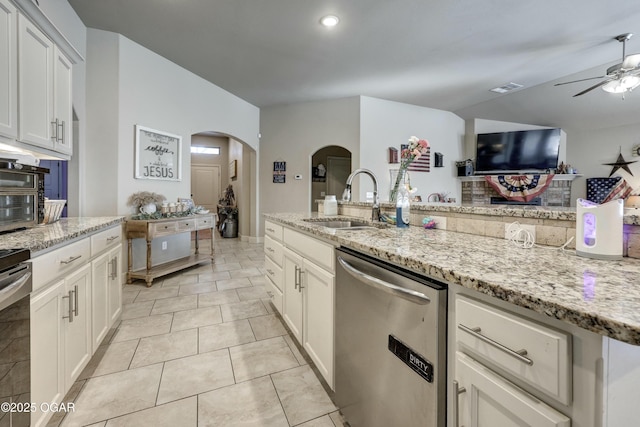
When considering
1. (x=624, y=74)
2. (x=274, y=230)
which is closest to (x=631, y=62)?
(x=624, y=74)

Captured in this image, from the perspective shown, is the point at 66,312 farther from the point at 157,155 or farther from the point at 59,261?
the point at 157,155

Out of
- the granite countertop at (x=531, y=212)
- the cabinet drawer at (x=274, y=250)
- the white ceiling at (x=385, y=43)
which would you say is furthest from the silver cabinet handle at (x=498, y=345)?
the white ceiling at (x=385, y=43)

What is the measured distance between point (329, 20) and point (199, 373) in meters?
3.55

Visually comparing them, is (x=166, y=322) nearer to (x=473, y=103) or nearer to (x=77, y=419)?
(x=77, y=419)

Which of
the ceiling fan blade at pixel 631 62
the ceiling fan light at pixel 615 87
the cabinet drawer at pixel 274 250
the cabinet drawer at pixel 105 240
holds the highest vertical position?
the ceiling fan blade at pixel 631 62

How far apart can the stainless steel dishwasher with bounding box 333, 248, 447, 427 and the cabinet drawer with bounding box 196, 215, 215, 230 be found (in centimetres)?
319

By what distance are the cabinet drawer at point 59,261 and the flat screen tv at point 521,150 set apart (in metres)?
7.21

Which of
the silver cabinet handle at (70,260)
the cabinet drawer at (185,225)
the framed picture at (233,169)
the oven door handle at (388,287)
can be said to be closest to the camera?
the oven door handle at (388,287)

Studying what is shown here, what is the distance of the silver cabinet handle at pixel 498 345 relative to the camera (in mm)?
592

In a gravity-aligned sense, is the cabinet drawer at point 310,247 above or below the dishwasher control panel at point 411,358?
above

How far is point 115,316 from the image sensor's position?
2168 mm

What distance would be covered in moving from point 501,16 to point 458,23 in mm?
429

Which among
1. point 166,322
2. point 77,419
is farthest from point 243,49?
point 77,419

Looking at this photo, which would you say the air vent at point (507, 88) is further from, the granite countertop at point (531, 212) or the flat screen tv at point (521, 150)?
the granite countertop at point (531, 212)
